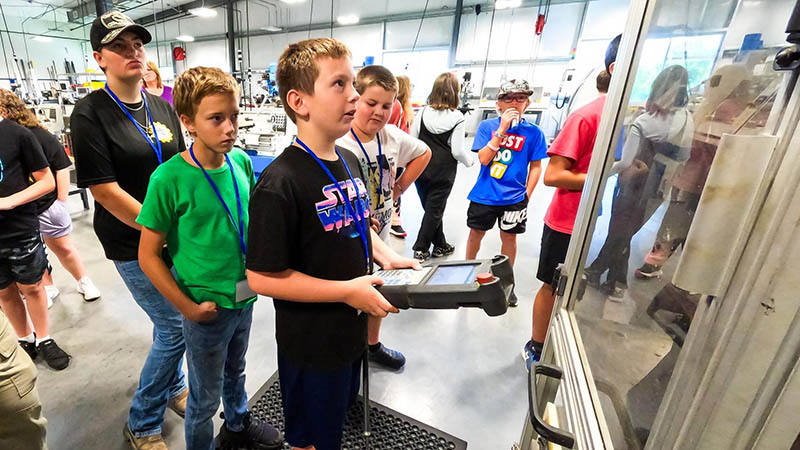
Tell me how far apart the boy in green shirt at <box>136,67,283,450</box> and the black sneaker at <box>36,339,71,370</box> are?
1105 millimetres

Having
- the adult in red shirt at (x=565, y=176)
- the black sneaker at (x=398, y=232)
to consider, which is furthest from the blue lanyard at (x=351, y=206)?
the black sneaker at (x=398, y=232)

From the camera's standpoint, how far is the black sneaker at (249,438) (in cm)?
126

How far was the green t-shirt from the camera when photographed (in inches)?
35.9

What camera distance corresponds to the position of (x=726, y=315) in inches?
13.4

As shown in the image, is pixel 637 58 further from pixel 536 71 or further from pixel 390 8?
pixel 390 8

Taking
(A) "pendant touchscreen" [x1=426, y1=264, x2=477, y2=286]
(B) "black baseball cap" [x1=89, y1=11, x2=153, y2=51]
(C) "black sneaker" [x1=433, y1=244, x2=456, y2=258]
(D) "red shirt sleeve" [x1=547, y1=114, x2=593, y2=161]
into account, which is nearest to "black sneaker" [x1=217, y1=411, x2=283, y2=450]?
(A) "pendant touchscreen" [x1=426, y1=264, x2=477, y2=286]

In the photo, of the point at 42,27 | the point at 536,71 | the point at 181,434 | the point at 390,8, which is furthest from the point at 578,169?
the point at 42,27

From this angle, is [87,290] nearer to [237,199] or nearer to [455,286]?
[237,199]

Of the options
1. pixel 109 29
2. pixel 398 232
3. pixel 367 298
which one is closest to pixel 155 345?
pixel 367 298

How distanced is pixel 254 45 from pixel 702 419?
13.3 metres

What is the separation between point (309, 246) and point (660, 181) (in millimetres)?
681

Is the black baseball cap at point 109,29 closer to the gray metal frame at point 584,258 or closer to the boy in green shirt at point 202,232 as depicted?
the boy in green shirt at point 202,232

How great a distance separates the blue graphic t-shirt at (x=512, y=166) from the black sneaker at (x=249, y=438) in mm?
1628

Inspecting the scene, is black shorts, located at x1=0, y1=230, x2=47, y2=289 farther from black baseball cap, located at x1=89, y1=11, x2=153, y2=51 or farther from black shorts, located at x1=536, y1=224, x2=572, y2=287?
black shorts, located at x1=536, y1=224, x2=572, y2=287
